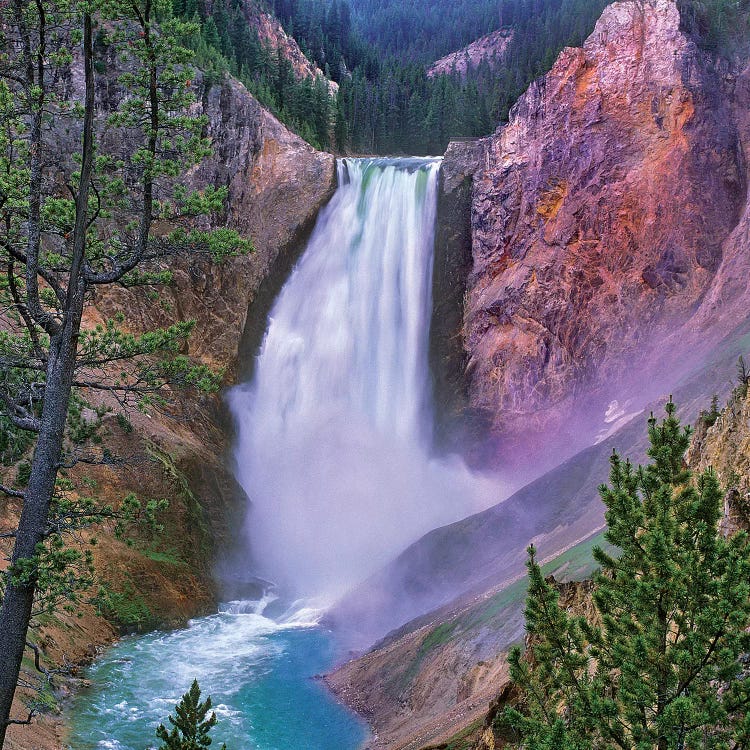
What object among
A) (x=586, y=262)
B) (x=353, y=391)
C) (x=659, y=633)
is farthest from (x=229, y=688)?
(x=586, y=262)

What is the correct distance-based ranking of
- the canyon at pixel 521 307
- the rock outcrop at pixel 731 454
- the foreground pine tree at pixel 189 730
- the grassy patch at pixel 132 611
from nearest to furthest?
1. the foreground pine tree at pixel 189 730
2. the rock outcrop at pixel 731 454
3. the grassy patch at pixel 132 611
4. the canyon at pixel 521 307

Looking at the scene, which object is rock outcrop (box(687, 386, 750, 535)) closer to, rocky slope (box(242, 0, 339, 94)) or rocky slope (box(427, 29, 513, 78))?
rocky slope (box(242, 0, 339, 94))

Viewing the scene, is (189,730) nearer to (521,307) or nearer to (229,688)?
(229,688)

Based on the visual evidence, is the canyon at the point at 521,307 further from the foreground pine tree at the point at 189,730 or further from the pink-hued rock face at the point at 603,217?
the foreground pine tree at the point at 189,730

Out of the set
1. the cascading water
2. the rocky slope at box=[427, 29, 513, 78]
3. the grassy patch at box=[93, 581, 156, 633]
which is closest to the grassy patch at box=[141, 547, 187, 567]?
the grassy patch at box=[93, 581, 156, 633]

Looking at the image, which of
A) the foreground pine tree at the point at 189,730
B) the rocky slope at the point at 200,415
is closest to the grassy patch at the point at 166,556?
the rocky slope at the point at 200,415

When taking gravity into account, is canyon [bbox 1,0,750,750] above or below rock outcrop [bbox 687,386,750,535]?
above
